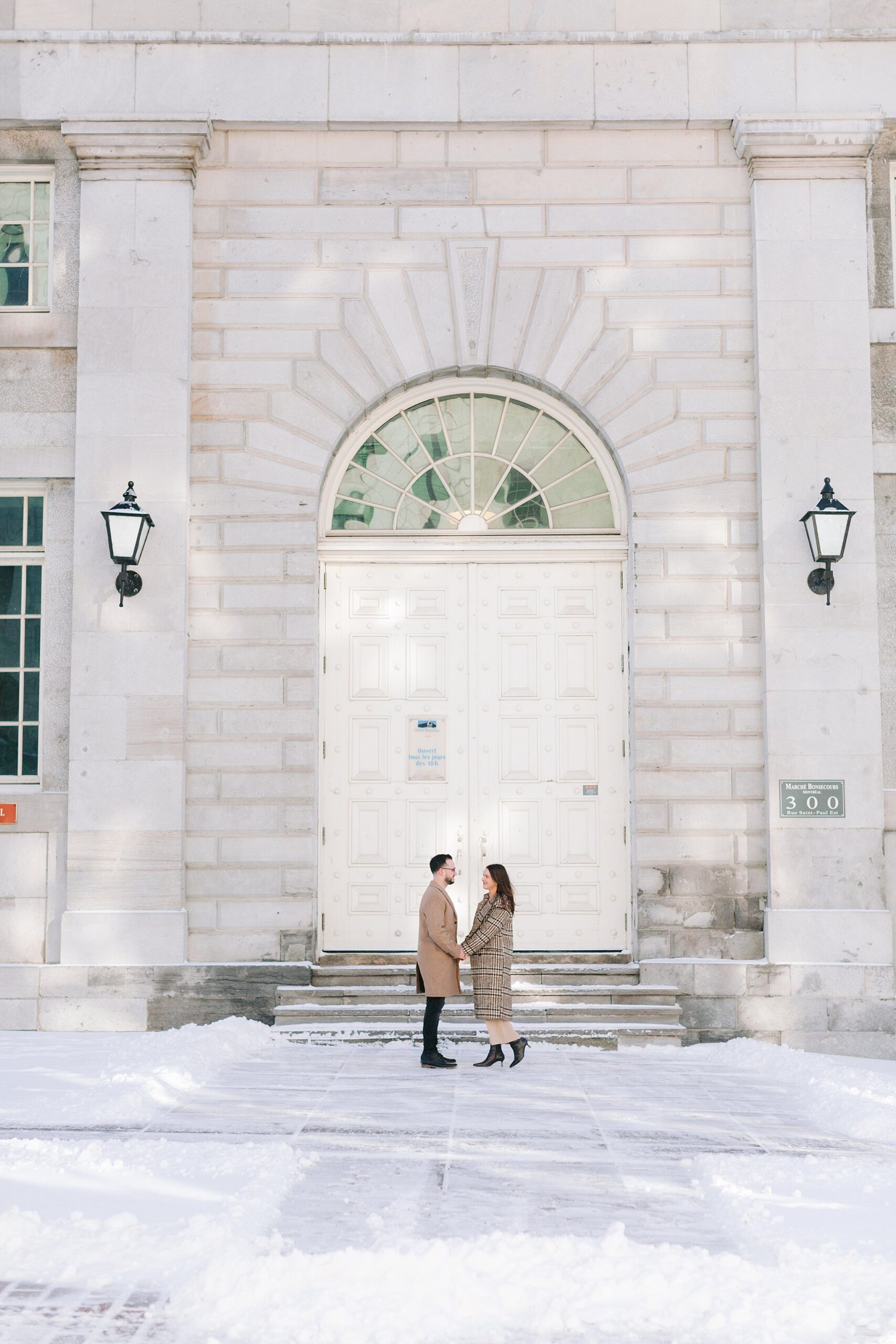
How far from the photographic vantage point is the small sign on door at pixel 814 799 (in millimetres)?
11180

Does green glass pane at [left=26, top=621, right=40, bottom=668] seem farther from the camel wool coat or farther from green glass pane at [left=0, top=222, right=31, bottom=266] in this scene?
the camel wool coat

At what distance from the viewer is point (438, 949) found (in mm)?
9656

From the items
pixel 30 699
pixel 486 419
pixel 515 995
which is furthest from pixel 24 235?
pixel 515 995

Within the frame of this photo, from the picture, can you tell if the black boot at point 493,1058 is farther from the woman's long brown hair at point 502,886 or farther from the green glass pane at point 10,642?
the green glass pane at point 10,642

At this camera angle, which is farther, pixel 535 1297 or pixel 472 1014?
pixel 472 1014

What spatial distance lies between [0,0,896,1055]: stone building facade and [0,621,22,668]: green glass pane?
0.19 meters

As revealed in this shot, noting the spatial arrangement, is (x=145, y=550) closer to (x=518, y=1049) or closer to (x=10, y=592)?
(x=10, y=592)

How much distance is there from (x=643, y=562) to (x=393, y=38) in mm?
5078

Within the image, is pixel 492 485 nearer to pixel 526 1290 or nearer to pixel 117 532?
pixel 117 532

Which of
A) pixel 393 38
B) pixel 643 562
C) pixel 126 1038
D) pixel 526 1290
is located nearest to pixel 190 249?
pixel 393 38

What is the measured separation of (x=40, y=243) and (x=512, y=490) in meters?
4.77

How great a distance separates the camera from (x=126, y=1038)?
412 inches

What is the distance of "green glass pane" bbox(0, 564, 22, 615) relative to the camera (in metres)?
11.6

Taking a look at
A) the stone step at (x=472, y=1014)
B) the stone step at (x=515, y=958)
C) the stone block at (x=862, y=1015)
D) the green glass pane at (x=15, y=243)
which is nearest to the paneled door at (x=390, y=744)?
the stone step at (x=515, y=958)
